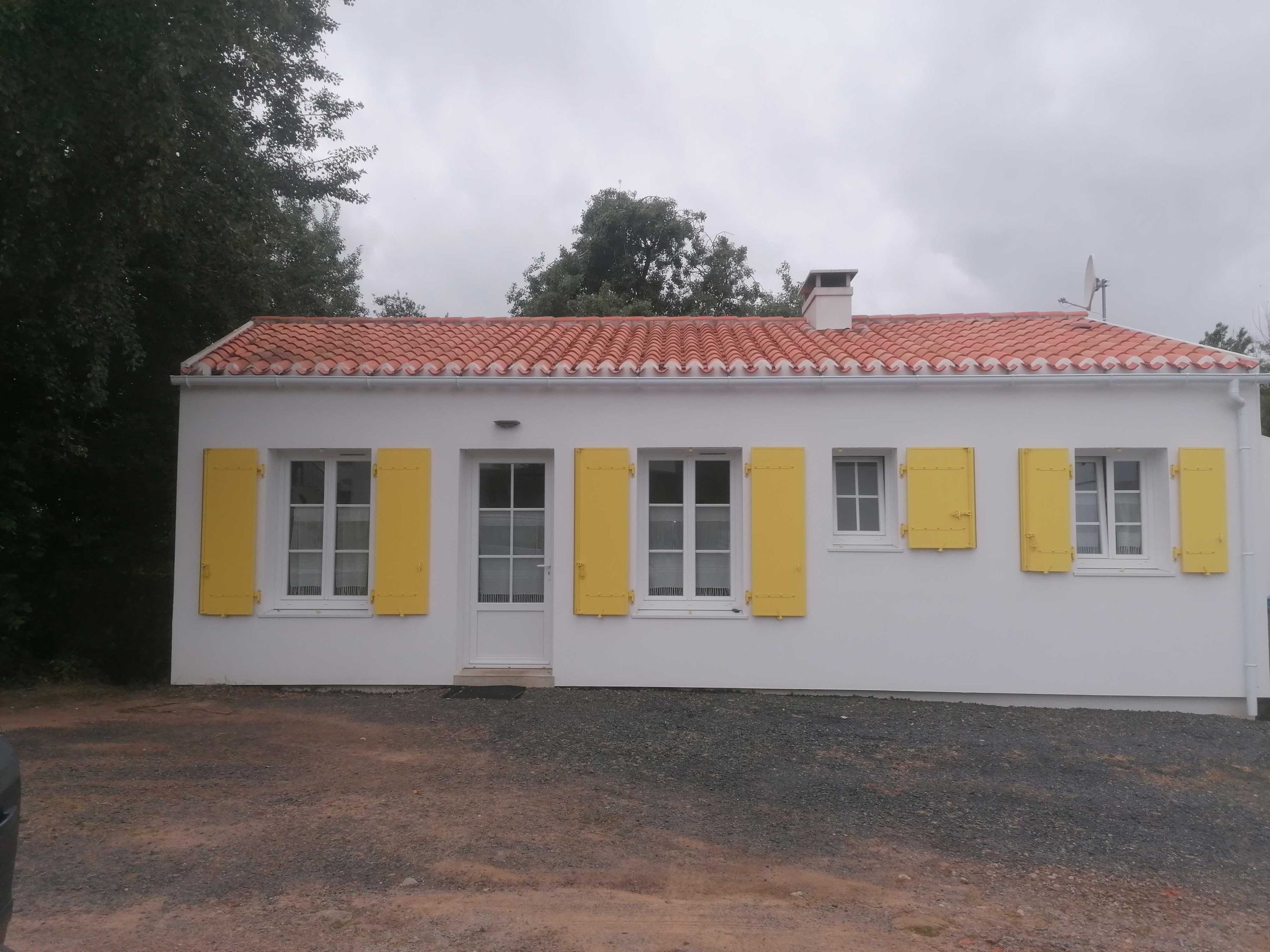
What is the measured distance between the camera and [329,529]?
871cm

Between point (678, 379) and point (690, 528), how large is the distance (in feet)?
4.69

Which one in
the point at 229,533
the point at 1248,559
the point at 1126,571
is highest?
the point at 229,533

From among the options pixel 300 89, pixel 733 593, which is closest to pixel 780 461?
pixel 733 593

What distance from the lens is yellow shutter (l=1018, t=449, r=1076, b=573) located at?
26.7ft

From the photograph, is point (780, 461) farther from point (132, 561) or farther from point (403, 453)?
point (132, 561)

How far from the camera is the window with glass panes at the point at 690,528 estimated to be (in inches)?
337

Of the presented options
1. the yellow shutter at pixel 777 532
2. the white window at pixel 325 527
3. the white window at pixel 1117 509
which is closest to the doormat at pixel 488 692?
the white window at pixel 325 527

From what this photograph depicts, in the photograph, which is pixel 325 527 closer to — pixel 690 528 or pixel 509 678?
pixel 509 678

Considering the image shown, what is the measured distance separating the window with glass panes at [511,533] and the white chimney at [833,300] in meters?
3.95

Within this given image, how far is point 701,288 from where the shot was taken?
23.0 metres

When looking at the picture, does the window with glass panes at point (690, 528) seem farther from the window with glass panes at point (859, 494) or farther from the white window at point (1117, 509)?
the white window at point (1117, 509)

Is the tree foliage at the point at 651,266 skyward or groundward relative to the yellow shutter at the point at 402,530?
skyward

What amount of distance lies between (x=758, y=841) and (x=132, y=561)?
821cm

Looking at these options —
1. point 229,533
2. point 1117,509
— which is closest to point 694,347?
point 1117,509
